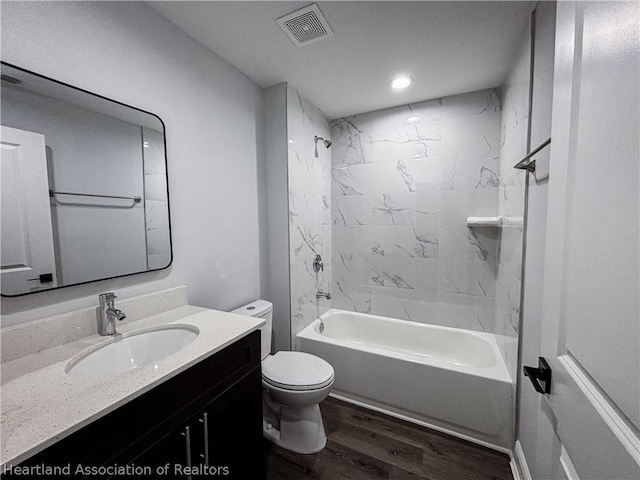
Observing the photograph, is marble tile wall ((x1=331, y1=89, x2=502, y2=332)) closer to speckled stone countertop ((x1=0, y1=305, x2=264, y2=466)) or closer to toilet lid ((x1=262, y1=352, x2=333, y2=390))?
toilet lid ((x1=262, y1=352, x2=333, y2=390))

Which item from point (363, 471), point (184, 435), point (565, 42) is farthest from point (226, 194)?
point (363, 471)

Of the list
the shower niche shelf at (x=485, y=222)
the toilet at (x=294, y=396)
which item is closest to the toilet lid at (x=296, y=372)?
the toilet at (x=294, y=396)

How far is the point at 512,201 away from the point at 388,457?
1.77 m

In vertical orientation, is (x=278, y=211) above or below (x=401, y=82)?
below

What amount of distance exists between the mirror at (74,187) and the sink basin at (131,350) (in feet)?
0.98

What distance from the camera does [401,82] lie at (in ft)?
6.62

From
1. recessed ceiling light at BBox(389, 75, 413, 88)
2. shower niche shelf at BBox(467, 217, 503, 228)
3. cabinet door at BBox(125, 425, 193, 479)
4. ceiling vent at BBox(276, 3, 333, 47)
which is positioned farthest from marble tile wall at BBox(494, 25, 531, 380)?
cabinet door at BBox(125, 425, 193, 479)

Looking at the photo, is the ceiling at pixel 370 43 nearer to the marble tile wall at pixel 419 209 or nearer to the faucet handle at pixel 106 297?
the marble tile wall at pixel 419 209

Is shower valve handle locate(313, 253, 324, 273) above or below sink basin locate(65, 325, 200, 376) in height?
above

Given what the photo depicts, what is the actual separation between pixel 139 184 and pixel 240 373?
1.03m

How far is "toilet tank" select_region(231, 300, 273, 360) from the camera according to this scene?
5.77 ft

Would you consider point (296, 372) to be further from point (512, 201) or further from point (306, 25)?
point (306, 25)

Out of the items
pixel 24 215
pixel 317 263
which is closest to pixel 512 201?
pixel 317 263

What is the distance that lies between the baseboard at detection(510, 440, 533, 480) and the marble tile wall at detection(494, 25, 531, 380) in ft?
1.26
